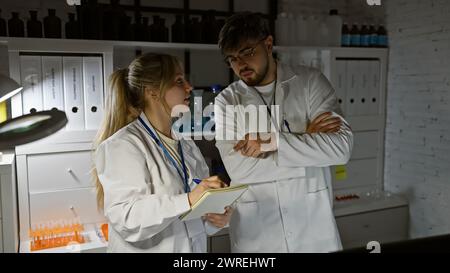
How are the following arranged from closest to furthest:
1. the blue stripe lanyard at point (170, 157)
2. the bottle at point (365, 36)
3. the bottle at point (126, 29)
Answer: the blue stripe lanyard at point (170, 157) < the bottle at point (126, 29) < the bottle at point (365, 36)

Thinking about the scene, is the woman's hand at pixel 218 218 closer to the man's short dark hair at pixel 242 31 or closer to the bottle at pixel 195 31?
the man's short dark hair at pixel 242 31

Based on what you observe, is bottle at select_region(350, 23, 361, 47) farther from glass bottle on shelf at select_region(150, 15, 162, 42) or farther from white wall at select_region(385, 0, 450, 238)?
glass bottle on shelf at select_region(150, 15, 162, 42)

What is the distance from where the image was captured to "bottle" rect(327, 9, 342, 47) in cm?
196

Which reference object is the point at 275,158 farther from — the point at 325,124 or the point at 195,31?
the point at 195,31

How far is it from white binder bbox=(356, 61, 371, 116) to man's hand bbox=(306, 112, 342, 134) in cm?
79

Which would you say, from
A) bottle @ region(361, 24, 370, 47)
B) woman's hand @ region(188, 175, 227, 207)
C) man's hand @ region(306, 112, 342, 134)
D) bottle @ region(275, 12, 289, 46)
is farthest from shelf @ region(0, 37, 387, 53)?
woman's hand @ region(188, 175, 227, 207)

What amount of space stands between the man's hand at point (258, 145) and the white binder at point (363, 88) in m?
0.95

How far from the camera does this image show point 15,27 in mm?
1522

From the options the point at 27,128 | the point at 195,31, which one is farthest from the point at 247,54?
the point at 27,128

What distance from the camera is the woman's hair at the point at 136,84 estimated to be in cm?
105

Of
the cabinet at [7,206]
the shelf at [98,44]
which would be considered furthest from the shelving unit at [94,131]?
the cabinet at [7,206]

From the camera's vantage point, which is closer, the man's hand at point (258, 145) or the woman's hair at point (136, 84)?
the woman's hair at point (136, 84)

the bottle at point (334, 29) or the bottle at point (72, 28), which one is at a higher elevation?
the bottle at point (334, 29)

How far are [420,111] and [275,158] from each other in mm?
904
